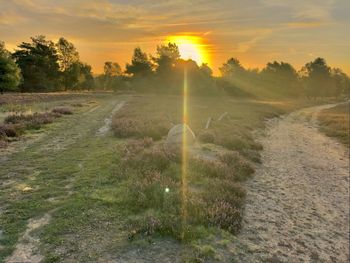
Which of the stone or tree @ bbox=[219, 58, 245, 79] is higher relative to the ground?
tree @ bbox=[219, 58, 245, 79]

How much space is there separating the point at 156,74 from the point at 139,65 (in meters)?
9.25

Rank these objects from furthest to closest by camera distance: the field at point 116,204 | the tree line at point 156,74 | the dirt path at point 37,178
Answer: the tree line at point 156,74
the dirt path at point 37,178
the field at point 116,204

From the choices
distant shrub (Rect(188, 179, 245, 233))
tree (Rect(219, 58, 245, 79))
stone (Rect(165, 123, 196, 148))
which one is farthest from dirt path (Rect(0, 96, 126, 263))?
tree (Rect(219, 58, 245, 79))

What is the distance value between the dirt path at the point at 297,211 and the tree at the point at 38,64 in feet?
288

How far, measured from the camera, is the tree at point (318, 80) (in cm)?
13650

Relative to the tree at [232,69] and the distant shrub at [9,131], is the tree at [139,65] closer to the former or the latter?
the tree at [232,69]

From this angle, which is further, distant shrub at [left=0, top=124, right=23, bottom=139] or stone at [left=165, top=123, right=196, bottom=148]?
distant shrub at [left=0, top=124, right=23, bottom=139]

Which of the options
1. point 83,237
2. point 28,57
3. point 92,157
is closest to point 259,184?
point 92,157

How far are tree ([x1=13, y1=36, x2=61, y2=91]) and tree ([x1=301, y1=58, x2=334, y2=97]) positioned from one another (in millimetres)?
93385

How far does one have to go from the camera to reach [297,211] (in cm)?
1466

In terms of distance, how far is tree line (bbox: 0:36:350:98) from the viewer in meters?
98.6

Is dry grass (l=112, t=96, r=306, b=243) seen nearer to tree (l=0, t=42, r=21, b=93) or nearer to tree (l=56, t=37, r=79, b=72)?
tree (l=0, t=42, r=21, b=93)

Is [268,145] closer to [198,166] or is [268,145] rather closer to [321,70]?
[198,166]

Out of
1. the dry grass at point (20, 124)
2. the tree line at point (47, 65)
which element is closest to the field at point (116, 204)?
the dry grass at point (20, 124)
